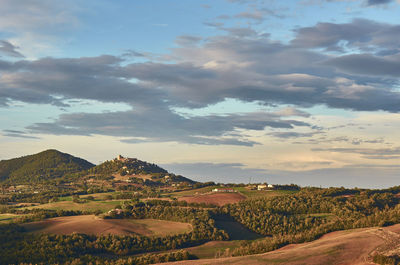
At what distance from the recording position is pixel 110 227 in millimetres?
80188

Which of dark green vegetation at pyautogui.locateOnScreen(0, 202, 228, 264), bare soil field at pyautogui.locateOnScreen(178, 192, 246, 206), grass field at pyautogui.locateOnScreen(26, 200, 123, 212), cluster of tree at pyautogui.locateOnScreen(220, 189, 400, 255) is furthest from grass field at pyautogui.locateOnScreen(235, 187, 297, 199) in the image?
dark green vegetation at pyautogui.locateOnScreen(0, 202, 228, 264)

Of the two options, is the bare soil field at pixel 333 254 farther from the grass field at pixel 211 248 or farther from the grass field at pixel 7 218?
the grass field at pixel 7 218

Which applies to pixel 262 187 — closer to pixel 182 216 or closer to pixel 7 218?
pixel 182 216

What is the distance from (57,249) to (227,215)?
148 ft

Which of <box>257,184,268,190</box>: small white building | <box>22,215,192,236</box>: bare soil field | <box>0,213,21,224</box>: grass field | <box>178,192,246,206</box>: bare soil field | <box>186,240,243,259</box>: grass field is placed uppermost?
<box>257,184,268,190</box>: small white building

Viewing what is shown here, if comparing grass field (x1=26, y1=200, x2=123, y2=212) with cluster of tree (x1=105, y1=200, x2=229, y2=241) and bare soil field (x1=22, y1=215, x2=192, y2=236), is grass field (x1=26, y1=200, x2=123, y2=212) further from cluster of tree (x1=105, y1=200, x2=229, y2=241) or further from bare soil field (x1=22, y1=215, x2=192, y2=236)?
bare soil field (x1=22, y1=215, x2=192, y2=236)

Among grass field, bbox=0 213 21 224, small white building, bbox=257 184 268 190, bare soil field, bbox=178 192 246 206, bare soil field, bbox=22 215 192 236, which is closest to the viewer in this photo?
bare soil field, bbox=22 215 192 236

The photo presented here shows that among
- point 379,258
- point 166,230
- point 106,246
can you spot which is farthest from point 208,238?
point 379,258

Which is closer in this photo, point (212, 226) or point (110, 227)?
point (110, 227)

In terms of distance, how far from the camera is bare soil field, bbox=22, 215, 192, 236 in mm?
76875

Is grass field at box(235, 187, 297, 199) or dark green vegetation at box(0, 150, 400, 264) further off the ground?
grass field at box(235, 187, 297, 199)

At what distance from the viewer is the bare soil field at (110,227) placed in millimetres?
76875

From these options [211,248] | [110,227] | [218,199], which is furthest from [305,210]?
[110,227]

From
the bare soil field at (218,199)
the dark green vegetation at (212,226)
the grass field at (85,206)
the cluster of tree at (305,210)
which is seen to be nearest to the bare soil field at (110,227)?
the dark green vegetation at (212,226)
